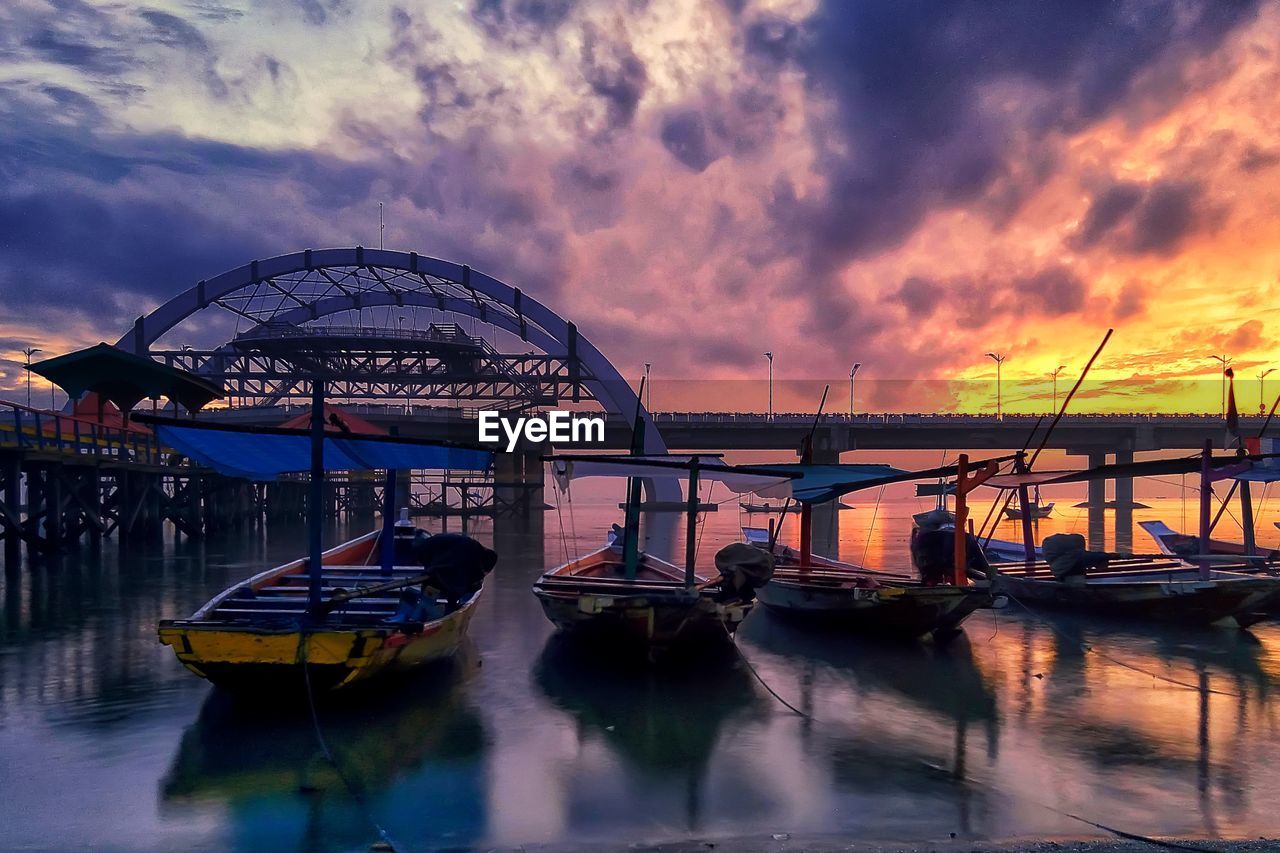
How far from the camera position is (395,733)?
1027 cm

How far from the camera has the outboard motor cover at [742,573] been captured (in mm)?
13344

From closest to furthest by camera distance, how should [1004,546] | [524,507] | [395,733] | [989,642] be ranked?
[395,733] → [989,642] → [1004,546] → [524,507]

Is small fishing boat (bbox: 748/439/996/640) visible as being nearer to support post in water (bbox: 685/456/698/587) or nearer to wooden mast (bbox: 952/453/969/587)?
wooden mast (bbox: 952/453/969/587)

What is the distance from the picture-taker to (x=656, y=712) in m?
11.3

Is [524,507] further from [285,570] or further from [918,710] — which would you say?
[918,710]

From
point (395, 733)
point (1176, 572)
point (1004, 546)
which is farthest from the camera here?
point (1004, 546)

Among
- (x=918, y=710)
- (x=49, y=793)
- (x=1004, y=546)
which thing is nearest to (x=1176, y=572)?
(x=1004, y=546)

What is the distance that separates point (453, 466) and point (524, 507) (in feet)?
139

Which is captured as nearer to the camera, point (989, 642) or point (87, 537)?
point (989, 642)

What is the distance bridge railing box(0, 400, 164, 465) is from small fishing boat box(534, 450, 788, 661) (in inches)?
783

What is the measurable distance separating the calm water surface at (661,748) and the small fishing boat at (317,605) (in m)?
0.81

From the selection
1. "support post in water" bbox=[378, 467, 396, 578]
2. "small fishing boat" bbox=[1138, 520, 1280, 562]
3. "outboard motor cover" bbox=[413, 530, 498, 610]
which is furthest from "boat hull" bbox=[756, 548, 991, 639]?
"small fishing boat" bbox=[1138, 520, 1280, 562]

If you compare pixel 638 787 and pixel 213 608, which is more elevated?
pixel 213 608

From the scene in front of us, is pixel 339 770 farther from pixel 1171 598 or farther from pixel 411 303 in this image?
pixel 411 303
